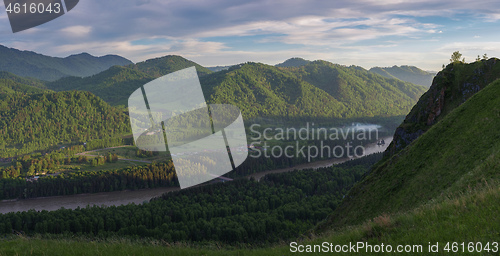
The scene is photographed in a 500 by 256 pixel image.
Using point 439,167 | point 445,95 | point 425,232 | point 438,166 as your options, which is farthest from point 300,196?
point 425,232

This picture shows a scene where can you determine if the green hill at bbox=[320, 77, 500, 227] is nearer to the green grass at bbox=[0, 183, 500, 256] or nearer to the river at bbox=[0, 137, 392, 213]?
the green grass at bbox=[0, 183, 500, 256]

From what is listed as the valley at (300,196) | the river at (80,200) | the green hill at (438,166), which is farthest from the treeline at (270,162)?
the green hill at (438,166)

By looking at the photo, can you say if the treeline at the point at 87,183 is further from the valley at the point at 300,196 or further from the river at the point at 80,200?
the river at the point at 80,200

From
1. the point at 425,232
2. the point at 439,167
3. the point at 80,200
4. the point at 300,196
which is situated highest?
the point at 425,232

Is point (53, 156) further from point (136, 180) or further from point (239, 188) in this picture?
point (239, 188)

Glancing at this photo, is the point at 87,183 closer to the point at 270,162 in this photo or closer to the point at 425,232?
the point at 270,162

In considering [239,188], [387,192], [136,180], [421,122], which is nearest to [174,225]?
[239,188]
